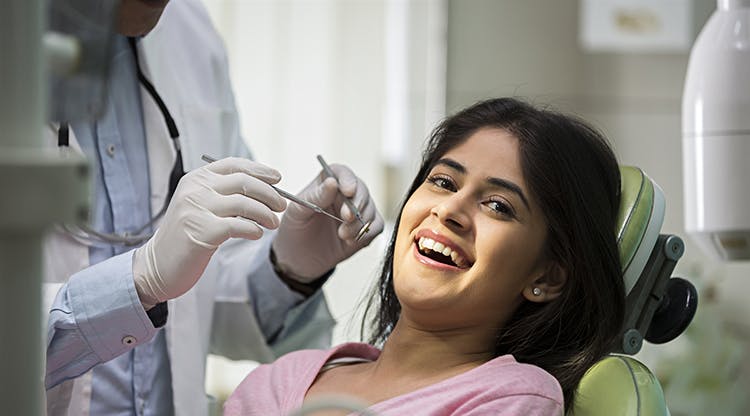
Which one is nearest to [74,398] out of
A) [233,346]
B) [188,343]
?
[188,343]

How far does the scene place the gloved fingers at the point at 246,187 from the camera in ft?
4.67

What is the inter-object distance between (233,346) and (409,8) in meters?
1.84

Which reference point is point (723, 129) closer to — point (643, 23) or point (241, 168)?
point (241, 168)

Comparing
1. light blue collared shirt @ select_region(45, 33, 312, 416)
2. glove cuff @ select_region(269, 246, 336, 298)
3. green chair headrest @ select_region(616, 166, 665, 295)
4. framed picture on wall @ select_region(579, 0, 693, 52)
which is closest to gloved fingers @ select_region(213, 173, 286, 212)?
light blue collared shirt @ select_region(45, 33, 312, 416)

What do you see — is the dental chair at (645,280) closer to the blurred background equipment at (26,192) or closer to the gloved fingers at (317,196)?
the gloved fingers at (317,196)

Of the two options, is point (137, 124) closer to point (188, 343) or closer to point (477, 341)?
point (188, 343)

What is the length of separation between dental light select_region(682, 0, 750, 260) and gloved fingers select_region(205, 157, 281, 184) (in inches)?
28.8

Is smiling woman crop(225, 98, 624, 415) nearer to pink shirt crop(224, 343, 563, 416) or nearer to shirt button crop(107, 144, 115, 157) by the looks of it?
pink shirt crop(224, 343, 563, 416)

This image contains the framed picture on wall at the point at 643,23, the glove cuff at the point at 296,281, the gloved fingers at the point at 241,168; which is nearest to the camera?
the gloved fingers at the point at 241,168

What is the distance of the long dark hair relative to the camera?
1517mm

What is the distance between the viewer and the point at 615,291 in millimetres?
1523

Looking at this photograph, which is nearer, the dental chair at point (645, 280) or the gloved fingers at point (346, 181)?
the dental chair at point (645, 280)

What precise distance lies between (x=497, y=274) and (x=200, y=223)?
1.46 ft

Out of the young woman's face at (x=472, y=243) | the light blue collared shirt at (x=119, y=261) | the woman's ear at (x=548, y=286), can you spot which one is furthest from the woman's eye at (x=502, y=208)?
the light blue collared shirt at (x=119, y=261)
